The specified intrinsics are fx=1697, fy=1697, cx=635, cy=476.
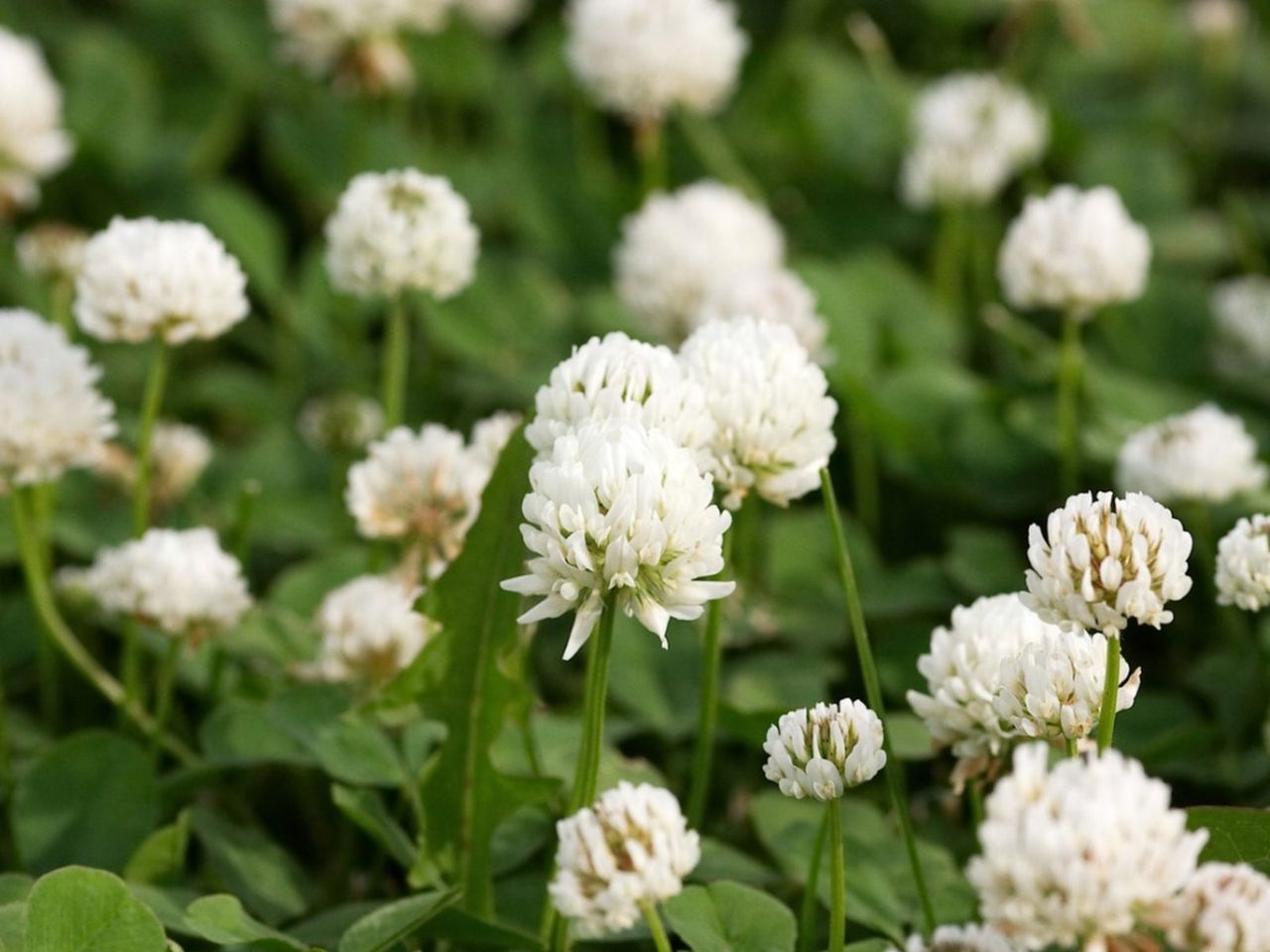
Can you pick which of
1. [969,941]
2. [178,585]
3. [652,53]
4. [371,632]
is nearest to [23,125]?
[652,53]

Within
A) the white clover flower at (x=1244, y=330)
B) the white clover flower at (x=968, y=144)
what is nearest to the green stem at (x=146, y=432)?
the white clover flower at (x=968, y=144)

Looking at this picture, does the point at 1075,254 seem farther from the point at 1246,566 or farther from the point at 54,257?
the point at 54,257

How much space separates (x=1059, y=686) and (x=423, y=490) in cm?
59


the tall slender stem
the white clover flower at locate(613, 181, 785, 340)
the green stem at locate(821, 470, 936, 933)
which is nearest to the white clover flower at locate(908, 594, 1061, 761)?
the green stem at locate(821, 470, 936, 933)

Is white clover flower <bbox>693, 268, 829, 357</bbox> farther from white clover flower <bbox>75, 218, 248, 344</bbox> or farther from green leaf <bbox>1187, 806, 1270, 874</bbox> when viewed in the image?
green leaf <bbox>1187, 806, 1270, 874</bbox>

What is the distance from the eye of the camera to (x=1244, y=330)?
2.24 metres

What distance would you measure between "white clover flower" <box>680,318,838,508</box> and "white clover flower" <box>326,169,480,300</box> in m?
0.39

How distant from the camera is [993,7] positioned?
3.05 metres

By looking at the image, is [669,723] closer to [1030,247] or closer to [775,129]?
[1030,247]

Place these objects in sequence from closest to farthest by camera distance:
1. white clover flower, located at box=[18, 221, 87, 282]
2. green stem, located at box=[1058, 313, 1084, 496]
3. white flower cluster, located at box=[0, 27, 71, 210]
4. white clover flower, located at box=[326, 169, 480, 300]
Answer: white clover flower, located at box=[326, 169, 480, 300] < green stem, located at box=[1058, 313, 1084, 496] < white clover flower, located at box=[18, 221, 87, 282] < white flower cluster, located at box=[0, 27, 71, 210]

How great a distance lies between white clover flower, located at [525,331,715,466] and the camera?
3.70 feet

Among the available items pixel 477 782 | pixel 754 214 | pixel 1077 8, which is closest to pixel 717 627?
pixel 477 782

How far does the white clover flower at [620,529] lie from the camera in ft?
3.30

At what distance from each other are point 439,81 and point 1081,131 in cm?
109
